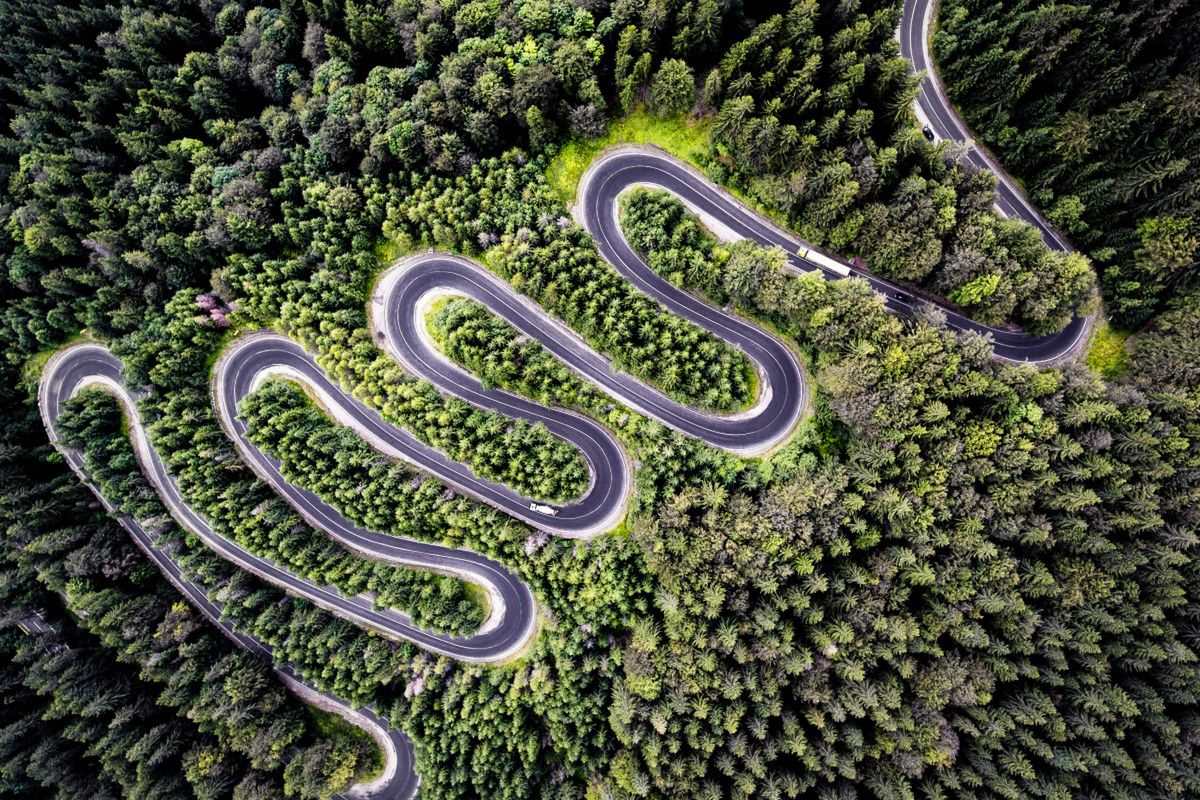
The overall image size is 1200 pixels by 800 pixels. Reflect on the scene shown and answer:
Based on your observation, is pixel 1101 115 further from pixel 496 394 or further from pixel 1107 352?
pixel 496 394

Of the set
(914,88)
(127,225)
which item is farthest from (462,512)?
(914,88)

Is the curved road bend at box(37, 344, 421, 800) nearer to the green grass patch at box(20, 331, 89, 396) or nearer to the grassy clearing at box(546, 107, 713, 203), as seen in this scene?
the green grass patch at box(20, 331, 89, 396)

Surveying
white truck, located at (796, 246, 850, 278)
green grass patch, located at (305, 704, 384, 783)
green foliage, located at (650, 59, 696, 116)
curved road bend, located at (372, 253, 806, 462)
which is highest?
green foliage, located at (650, 59, 696, 116)

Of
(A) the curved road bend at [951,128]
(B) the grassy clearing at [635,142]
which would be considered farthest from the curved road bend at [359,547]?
(A) the curved road bend at [951,128]

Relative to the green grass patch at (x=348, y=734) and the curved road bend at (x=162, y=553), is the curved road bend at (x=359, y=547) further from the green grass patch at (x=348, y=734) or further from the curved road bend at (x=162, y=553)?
the green grass patch at (x=348, y=734)

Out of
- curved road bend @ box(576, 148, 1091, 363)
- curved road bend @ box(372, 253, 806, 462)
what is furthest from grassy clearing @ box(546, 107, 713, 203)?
curved road bend @ box(372, 253, 806, 462)

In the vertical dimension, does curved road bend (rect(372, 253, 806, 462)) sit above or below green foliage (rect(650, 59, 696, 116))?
below

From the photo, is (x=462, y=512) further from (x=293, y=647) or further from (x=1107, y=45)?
(x=1107, y=45)
